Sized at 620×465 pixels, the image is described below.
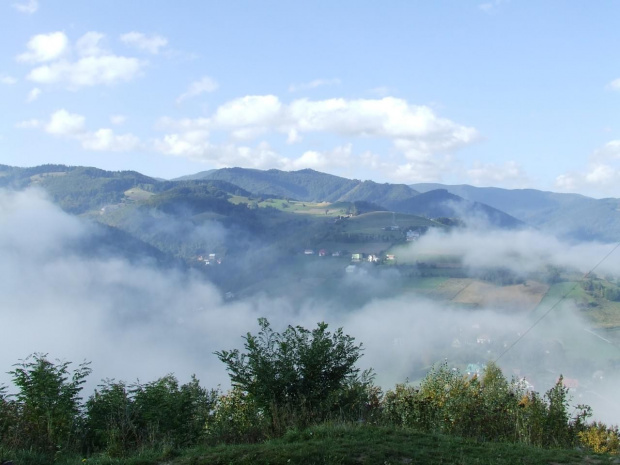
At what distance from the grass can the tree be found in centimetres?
263

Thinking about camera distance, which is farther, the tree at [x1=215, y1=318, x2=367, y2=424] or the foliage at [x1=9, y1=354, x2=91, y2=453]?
the tree at [x1=215, y1=318, x2=367, y2=424]

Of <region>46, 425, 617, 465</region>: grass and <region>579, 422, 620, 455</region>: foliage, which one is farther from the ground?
<region>46, 425, 617, 465</region>: grass

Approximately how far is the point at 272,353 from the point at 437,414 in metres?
4.44

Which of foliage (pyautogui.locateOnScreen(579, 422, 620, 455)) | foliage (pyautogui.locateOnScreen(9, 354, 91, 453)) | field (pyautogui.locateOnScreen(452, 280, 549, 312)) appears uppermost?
foliage (pyautogui.locateOnScreen(9, 354, 91, 453))

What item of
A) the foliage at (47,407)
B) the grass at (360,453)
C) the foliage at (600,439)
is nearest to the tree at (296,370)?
the grass at (360,453)

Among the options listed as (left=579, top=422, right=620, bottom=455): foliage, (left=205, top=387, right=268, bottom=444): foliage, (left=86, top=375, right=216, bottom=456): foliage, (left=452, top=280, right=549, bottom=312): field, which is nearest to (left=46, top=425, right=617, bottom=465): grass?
(left=205, top=387, right=268, bottom=444): foliage

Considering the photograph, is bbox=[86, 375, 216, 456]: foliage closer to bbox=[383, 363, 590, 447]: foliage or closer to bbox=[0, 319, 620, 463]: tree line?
bbox=[0, 319, 620, 463]: tree line

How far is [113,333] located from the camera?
629ft

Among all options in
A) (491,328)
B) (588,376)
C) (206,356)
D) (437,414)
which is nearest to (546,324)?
(491,328)

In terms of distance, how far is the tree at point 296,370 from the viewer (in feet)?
43.1

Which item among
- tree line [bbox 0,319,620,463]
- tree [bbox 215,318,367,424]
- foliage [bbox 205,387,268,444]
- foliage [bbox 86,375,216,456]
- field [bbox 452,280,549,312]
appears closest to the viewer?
foliage [bbox 86,375,216,456]

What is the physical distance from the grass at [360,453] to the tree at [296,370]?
263 centimetres

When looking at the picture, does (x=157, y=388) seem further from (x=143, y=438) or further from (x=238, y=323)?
(x=238, y=323)

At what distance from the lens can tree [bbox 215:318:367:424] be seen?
13.1m
